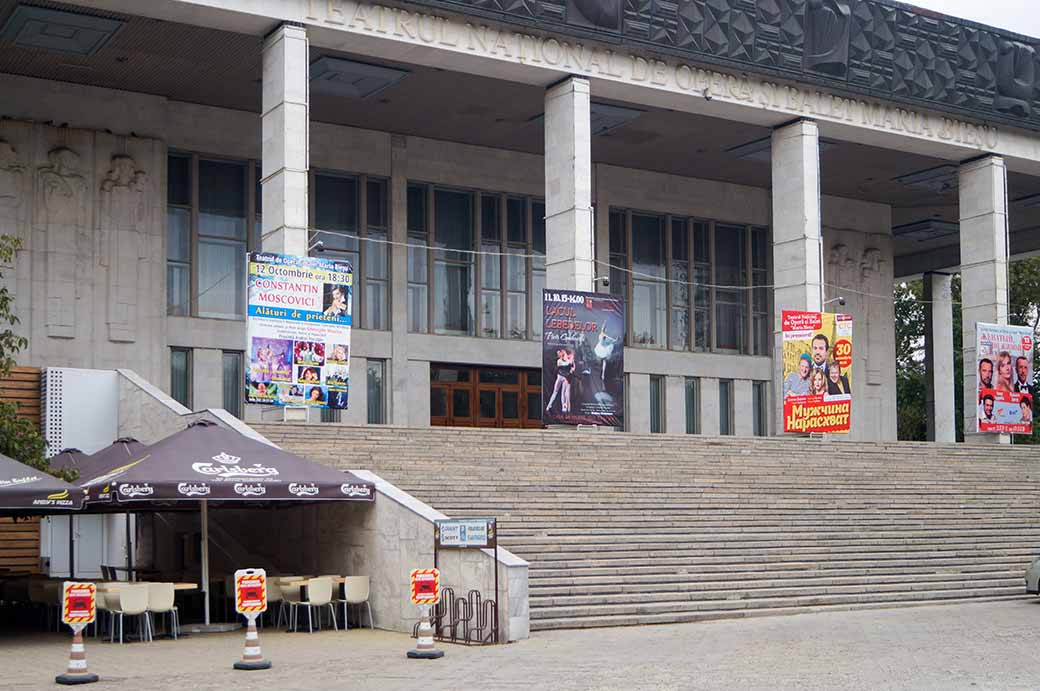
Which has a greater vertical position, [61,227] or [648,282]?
[61,227]

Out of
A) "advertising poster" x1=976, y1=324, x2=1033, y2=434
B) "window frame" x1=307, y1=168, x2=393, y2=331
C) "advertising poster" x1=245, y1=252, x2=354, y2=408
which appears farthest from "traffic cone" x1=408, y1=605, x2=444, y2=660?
"advertising poster" x1=976, y1=324, x2=1033, y2=434

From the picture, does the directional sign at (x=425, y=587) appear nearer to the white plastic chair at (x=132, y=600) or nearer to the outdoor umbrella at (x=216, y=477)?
the outdoor umbrella at (x=216, y=477)

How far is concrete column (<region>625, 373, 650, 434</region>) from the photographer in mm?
39562

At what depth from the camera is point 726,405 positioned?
41.8 m

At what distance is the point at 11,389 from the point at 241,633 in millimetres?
9198

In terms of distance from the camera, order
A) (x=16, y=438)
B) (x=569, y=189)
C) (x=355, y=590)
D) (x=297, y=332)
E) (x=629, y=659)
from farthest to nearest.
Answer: (x=569, y=189) → (x=297, y=332) → (x=16, y=438) → (x=355, y=590) → (x=629, y=659)

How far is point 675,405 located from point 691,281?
3.77 metres

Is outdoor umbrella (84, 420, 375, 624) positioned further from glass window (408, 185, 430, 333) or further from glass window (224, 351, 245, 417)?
glass window (408, 185, 430, 333)

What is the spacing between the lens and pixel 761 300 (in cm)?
4288

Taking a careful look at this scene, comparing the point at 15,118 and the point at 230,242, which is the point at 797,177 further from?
the point at 15,118

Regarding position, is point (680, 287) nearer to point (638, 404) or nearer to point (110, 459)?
point (638, 404)

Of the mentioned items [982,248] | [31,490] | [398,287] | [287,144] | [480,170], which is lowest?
[31,490]

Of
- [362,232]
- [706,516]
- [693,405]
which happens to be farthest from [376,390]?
[706,516]

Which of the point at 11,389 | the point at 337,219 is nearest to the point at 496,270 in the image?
the point at 337,219
